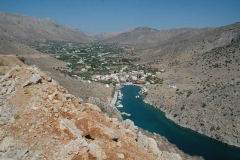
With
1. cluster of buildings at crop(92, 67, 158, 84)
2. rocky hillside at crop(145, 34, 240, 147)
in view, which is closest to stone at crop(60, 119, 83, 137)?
rocky hillside at crop(145, 34, 240, 147)

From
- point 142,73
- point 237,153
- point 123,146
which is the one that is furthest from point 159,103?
point 123,146

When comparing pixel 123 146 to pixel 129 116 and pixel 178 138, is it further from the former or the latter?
pixel 129 116

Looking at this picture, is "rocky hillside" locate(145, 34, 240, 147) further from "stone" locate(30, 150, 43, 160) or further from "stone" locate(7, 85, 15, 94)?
"stone" locate(30, 150, 43, 160)

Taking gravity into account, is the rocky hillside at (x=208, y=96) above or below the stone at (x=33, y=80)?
below

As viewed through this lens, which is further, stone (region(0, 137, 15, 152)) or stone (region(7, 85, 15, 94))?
stone (region(7, 85, 15, 94))

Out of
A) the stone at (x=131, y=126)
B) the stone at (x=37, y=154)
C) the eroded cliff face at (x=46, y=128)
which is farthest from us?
the stone at (x=131, y=126)

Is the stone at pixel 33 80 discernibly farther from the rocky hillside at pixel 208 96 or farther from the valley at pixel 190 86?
the rocky hillside at pixel 208 96

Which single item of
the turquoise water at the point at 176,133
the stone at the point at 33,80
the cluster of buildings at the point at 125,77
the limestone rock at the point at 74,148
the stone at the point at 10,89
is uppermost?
the stone at the point at 33,80

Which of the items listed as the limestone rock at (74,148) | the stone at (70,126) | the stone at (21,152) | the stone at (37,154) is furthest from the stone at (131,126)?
the stone at (21,152)

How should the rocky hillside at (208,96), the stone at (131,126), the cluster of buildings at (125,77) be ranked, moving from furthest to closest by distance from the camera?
the cluster of buildings at (125,77)
the rocky hillside at (208,96)
the stone at (131,126)
